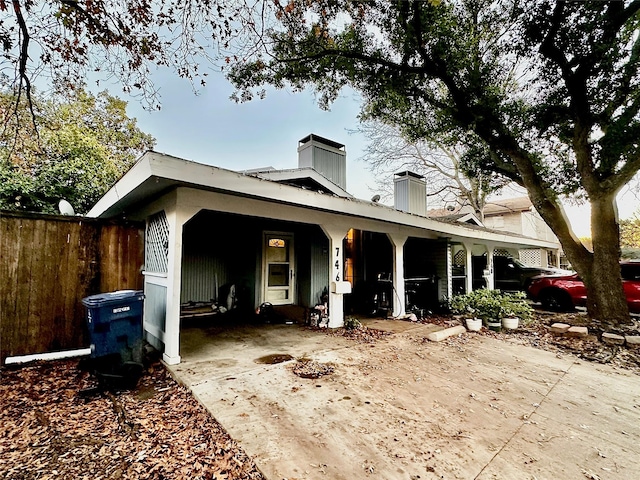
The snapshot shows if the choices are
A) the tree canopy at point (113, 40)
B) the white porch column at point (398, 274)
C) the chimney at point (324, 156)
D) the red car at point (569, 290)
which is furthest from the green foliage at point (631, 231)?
the tree canopy at point (113, 40)

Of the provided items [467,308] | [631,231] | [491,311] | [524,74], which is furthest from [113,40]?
[631,231]

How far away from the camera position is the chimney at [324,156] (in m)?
8.06

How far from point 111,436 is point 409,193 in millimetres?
9201

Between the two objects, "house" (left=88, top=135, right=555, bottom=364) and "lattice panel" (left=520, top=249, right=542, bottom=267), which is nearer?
"house" (left=88, top=135, right=555, bottom=364)

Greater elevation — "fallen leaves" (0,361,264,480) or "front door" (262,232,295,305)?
"front door" (262,232,295,305)

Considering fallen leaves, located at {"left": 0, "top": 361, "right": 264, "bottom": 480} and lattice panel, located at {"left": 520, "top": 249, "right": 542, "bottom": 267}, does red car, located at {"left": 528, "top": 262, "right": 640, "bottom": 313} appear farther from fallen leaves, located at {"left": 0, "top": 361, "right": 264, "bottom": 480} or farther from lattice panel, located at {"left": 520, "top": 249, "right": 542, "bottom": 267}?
fallen leaves, located at {"left": 0, "top": 361, "right": 264, "bottom": 480}

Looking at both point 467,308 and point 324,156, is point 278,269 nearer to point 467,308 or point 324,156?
point 324,156

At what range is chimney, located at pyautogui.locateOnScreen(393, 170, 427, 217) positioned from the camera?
31.6 ft

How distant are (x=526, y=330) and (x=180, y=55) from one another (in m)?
8.63

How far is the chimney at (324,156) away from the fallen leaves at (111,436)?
635 cm

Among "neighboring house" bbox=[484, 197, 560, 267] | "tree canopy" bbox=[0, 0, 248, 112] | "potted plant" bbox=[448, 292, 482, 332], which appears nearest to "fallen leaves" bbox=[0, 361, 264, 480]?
"tree canopy" bbox=[0, 0, 248, 112]

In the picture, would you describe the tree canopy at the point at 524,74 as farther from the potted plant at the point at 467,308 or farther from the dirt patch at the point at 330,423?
the dirt patch at the point at 330,423

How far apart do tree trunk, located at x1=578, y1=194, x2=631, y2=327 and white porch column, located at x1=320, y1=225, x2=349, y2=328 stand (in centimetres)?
537

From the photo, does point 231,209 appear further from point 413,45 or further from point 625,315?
point 625,315
